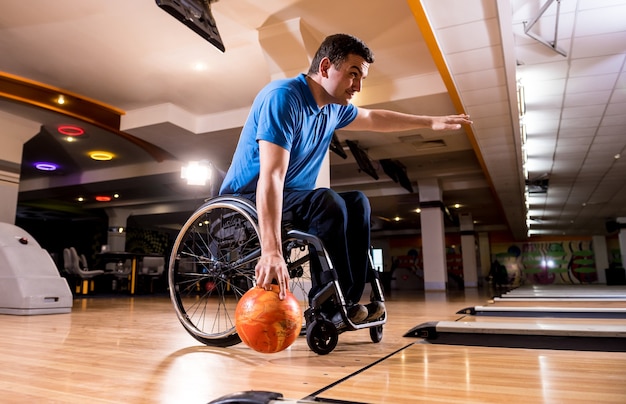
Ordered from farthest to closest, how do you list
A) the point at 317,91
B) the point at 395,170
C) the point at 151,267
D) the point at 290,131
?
the point at 151,267 < the point at 395,170 < the point at 317,91 < the point at 290,131

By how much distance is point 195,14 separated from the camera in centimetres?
417

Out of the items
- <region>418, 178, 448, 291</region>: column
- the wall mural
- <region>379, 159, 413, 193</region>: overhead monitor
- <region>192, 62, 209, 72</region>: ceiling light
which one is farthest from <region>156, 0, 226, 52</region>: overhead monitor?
the wall mural

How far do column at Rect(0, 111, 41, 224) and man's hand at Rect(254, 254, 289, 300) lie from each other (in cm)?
785

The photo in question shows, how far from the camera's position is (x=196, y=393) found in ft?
3.40

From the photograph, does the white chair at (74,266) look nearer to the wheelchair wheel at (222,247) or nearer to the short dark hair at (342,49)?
the wheelchair wheel at (222,247)

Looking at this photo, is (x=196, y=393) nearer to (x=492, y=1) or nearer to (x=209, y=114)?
(x=492, y=1)

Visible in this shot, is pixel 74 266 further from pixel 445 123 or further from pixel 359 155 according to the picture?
pixel 445 123

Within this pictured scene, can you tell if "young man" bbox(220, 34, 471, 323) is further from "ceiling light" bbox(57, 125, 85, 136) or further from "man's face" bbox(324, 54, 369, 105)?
"ceiling light" bbox(57, 125, 85, 136)

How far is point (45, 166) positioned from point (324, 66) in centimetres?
1143

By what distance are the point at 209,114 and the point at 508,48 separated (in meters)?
5.18

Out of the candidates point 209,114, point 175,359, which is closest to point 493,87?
point 209,114

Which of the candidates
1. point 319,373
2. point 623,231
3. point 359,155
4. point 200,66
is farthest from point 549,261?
point 319,373

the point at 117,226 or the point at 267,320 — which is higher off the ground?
the point at 117,226

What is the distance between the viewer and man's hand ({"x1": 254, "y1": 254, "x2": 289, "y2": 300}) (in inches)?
48.8
